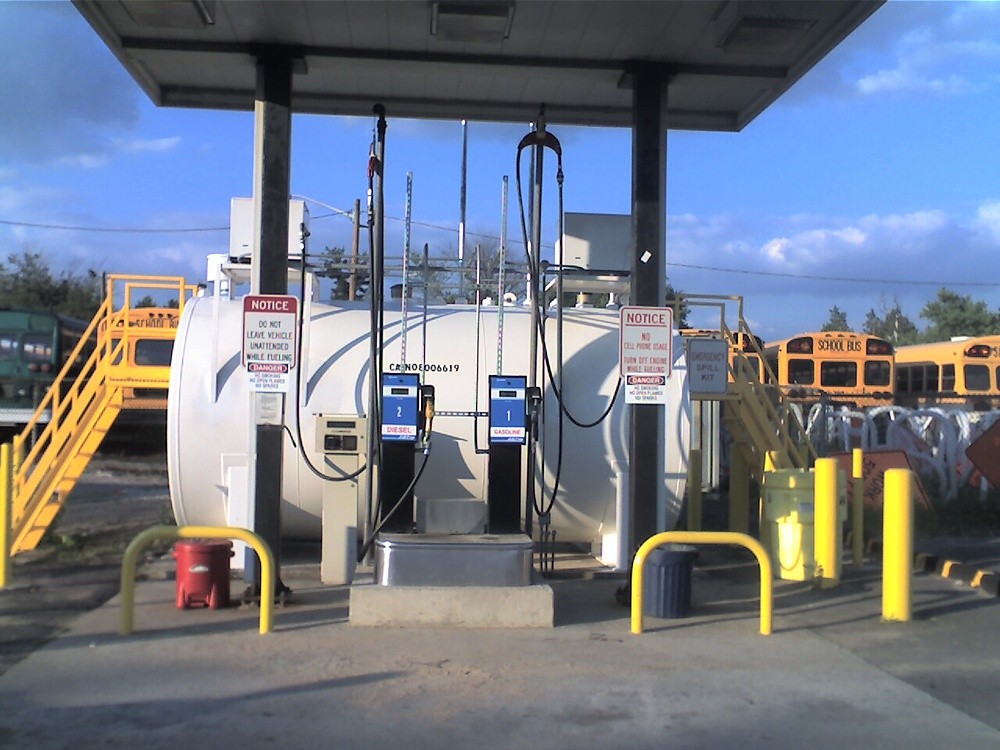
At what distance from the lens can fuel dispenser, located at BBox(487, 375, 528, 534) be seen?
968cm

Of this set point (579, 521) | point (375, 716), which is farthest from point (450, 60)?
point (375, 716)

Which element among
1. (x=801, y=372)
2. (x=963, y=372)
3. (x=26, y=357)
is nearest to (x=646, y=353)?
(x=801, y=372)

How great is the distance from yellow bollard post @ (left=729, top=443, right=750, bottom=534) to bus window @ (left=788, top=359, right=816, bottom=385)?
545 inches

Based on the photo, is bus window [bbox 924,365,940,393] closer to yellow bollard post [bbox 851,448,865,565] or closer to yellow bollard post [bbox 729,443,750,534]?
yellow bollard post [bbox 729,443,750,534]

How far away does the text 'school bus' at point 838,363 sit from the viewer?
26.3 m

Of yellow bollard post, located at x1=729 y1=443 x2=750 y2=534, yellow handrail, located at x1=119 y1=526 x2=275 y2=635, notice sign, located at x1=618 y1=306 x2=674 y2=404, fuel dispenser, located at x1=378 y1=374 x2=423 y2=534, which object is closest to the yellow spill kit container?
yellow bollard post, located at x1=729 y1=443 x2=750 y2=534

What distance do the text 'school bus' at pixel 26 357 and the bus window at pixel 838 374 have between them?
64.1 feet

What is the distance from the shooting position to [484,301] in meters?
12.7

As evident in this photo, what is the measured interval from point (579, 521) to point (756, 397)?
3.04 metres

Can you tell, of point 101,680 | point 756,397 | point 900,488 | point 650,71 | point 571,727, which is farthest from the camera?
point 756,397

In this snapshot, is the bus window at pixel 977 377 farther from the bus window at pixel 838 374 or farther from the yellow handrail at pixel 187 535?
the yellow handrail at pixel 187 535

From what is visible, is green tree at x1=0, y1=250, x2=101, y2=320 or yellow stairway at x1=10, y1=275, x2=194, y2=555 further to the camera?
green tree at x1=0, y1=250, x2=101, y2=320

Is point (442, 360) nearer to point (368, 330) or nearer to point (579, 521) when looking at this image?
point (368, 330)

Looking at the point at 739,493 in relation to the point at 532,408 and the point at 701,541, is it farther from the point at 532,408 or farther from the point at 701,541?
the point at 701,541
